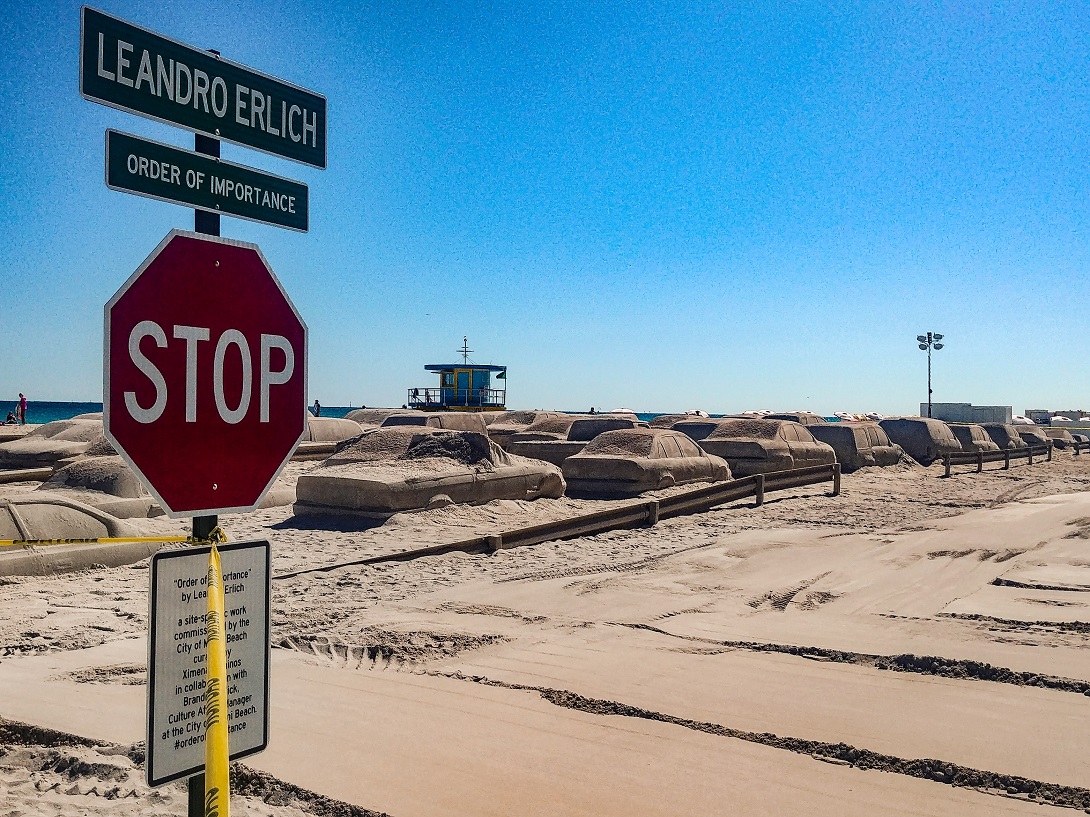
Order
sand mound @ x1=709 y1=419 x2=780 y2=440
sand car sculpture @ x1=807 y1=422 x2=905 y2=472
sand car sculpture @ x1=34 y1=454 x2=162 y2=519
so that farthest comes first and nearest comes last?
sand car sculpture @ x1=807 y1=422 x2=905 y2=472 < sand mound @ x1=709 y1=419 x2=780 y2=440 < sand car sculpture @ x1=34 y1=454 x2=162 y2=519

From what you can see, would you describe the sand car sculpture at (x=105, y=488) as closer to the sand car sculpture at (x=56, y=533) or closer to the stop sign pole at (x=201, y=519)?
the sand car sculpture at (x=56, y=533)

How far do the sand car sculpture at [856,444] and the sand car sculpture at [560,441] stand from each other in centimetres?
620

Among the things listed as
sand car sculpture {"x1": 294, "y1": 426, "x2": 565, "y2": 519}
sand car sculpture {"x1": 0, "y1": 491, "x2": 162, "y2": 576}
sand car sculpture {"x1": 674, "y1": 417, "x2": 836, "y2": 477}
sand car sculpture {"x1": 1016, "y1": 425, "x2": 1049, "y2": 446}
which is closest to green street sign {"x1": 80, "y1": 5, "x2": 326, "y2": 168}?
sand car sculpture {"x1": 0, "y1": 491, "x2": 162, "y2": 576}

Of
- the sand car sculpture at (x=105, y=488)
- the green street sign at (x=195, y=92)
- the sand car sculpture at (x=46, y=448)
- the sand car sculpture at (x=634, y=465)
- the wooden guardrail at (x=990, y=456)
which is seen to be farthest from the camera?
the wooden guardrail at (x=990, y=456)

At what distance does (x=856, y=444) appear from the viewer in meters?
25.5

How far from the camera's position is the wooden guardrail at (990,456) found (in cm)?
2653

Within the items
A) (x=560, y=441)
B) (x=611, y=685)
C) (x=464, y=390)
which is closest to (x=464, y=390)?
(x=464, y=390)

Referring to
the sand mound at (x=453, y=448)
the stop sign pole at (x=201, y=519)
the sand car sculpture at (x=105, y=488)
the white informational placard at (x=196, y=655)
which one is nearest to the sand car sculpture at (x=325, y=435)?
the sand mound at (x=453, y=448)

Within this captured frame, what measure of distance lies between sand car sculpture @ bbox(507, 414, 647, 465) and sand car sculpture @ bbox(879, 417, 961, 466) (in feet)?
39.7

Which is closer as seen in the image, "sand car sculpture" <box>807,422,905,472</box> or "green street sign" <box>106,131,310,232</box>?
"green street sign" <box>106,131,310,232</box>

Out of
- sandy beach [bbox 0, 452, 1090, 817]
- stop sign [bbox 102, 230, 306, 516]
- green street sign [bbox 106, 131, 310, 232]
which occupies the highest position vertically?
green street sign [bbox 106, 131, 310, 232]

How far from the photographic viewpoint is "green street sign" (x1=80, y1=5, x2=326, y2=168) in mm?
2406

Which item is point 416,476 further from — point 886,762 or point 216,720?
point 216,720

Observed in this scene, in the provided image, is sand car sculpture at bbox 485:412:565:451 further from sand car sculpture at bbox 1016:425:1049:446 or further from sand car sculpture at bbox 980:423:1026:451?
sand car sculpture at bbox 1016:425:1049:446
